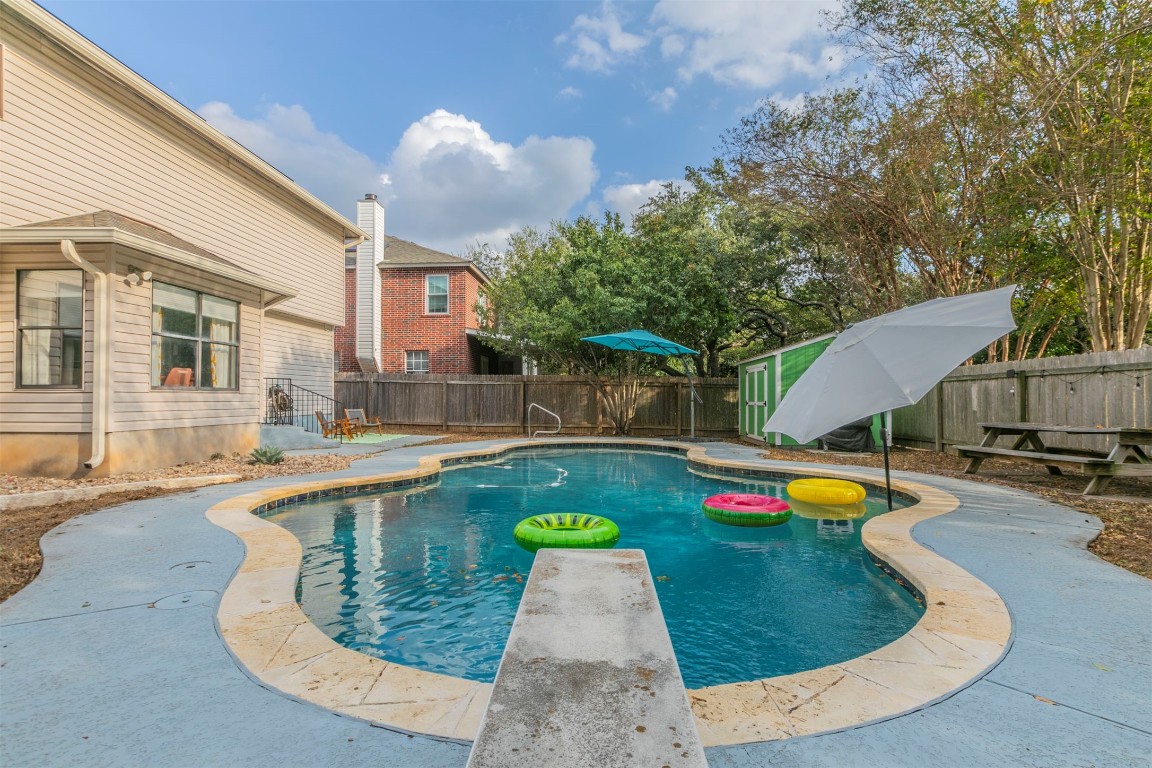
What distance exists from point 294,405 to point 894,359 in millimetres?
11641

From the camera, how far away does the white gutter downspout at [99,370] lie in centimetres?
644

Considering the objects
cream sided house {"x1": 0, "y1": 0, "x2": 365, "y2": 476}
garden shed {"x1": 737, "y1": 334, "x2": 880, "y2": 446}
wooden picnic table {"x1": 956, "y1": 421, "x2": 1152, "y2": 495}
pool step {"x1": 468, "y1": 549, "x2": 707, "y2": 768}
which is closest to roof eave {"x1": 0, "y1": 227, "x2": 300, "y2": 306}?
cream sided house {"x1": 0, "y1": 0, "x2": 365, "y2": 476}

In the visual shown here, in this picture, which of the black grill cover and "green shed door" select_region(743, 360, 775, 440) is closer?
the black grill cover

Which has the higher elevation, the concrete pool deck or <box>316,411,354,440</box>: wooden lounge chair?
<box>316,411,354,440</box>: wooden lounge chair

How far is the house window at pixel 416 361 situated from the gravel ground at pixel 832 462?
897cm

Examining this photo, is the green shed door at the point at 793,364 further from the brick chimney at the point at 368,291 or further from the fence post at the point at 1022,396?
the brick chimney at the point at 368,291

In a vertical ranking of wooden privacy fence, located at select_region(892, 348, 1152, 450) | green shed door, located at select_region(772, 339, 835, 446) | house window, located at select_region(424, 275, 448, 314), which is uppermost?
house window, located at select_region(424, 275, 448, 314)

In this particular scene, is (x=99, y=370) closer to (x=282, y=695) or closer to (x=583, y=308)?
(x=282, y=695)

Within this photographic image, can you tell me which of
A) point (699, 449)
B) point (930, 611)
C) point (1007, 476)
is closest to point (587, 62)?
point (699, 449)

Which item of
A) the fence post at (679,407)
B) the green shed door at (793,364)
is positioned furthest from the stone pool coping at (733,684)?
the fence post at (679,407)

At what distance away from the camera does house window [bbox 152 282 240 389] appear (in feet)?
24.5

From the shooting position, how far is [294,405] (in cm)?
1205

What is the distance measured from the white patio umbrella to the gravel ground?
169cm

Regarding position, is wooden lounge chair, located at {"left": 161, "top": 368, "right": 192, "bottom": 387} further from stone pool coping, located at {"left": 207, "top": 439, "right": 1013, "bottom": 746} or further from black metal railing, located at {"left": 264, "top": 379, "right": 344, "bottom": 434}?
stone pool coping, located at {"left": 207, "top": 439, "right": 1013, "bottom": 746}
